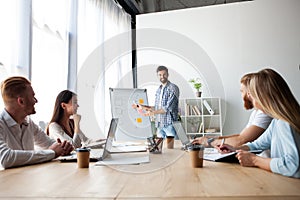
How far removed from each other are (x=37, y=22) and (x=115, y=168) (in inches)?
70.9

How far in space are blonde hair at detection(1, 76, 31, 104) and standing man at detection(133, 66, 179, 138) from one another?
2.59 ft

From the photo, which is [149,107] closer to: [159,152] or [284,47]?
[159,152]

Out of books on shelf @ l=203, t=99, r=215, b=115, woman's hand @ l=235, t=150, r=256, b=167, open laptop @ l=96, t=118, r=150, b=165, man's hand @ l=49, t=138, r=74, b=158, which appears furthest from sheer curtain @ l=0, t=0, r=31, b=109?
books on shelf @ l=203, t=99, r=215, b=115

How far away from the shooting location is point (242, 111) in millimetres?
3902

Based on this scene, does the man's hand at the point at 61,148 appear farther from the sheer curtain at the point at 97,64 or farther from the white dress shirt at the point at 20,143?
the sheer curtain at the point at 97,64

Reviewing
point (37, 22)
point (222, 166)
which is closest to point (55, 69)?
point (37, 22)

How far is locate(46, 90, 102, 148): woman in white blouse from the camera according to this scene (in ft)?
6.38

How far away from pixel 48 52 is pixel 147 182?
2072mm

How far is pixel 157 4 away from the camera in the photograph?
4.37 m

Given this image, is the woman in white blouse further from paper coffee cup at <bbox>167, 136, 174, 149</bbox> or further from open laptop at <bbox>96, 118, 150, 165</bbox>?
paper coffee cup at <bbox>167, 136, 174, 149</bbox>

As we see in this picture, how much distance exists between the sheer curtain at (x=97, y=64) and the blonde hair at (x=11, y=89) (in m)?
0.52

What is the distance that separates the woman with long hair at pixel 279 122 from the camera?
3.12ft

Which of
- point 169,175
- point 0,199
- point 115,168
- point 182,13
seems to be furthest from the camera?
point 182,13

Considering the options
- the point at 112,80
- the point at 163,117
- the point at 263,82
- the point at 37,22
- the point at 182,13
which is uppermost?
the point at 182,13
